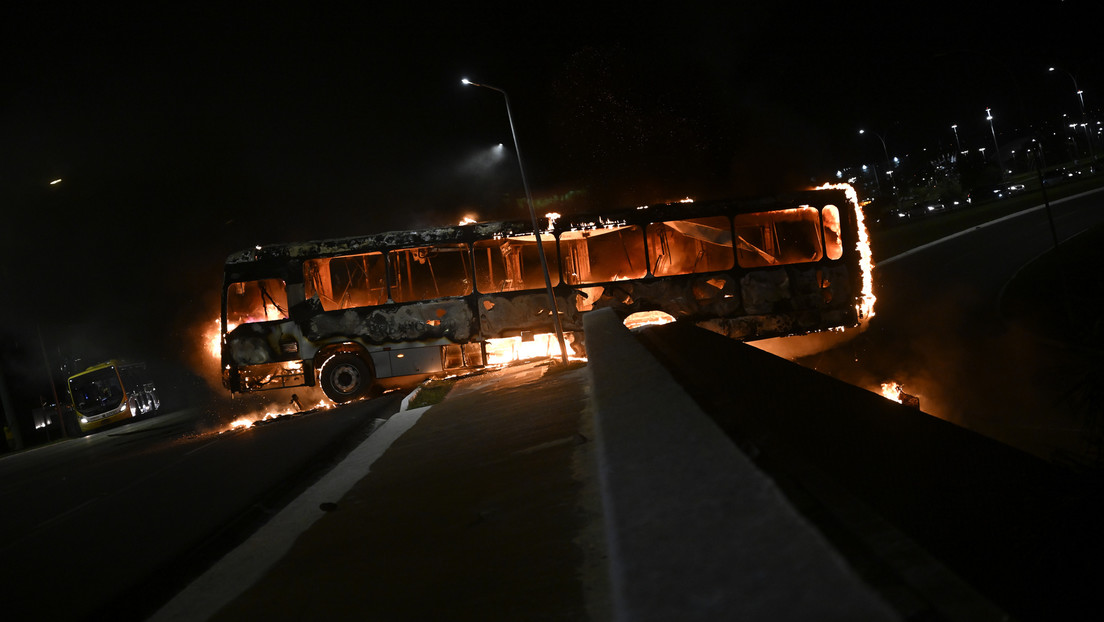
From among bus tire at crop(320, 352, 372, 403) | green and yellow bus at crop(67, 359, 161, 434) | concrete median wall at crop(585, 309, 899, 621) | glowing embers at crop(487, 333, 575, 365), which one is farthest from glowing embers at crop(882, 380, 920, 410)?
green and yellow bus at crop(67, 359, 161, 434)

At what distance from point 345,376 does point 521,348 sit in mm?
3902

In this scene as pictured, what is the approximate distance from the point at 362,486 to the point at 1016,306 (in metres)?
27.8

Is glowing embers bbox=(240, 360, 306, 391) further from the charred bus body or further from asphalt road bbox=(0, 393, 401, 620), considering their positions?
asphalt road bbox=(0, 393, 401, 620)

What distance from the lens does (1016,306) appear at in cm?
2691

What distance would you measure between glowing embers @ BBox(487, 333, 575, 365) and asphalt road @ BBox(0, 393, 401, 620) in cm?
424

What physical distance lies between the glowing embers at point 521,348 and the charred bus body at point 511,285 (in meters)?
0.19

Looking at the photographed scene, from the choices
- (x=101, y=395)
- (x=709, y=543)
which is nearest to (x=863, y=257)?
(x=709, y=543)

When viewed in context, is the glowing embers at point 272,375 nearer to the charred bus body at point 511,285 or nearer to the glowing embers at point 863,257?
the charred bus body at point 511,285

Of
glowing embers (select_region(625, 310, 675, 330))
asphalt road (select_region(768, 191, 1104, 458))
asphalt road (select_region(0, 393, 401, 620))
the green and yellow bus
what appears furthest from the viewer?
the green and yellow bus

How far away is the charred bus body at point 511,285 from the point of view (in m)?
16.2

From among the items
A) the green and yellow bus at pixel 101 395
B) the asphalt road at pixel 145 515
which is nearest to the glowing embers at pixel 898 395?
the asphalt road at pixel 145 515

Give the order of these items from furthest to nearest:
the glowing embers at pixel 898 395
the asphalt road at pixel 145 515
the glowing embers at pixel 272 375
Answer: the glowing embers at pixel 272 375 < the glowing embers at pixel 898 395 < the asphalt road at pixel 145 515

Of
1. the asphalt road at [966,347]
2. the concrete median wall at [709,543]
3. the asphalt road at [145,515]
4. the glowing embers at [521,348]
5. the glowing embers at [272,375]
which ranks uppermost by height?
the glowing embers at [272,375]

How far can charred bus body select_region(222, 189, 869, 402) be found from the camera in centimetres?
1616
